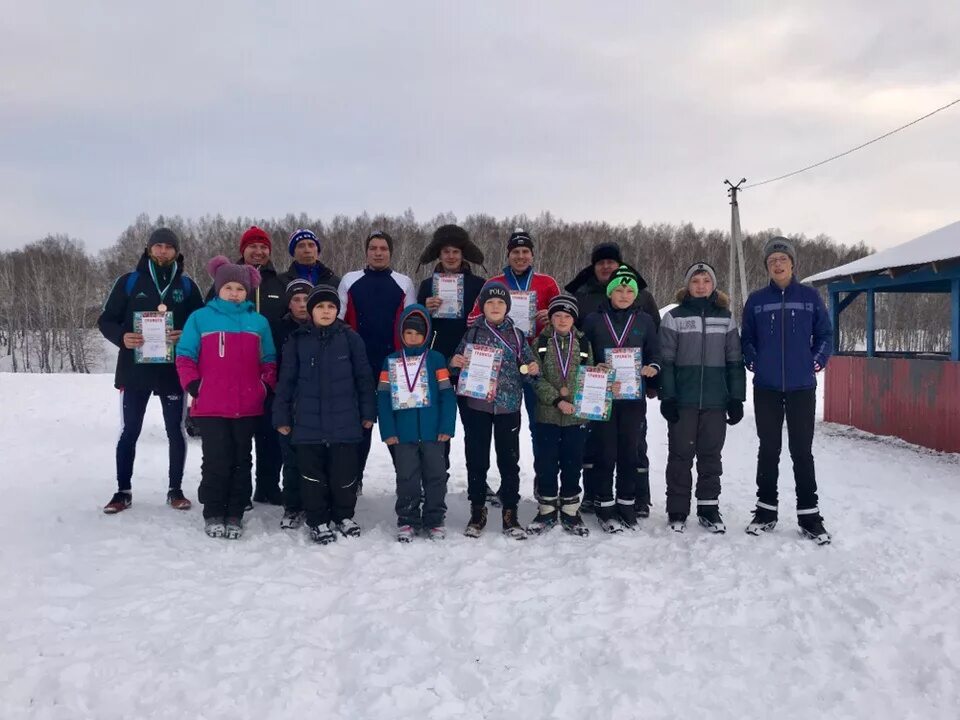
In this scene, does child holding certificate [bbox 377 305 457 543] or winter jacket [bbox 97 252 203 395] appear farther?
winter jacket [bbox 97 252 203 395]

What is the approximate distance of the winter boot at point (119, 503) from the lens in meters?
4.88

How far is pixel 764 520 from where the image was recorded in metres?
4.68

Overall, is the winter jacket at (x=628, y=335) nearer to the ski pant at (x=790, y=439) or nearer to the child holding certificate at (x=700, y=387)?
the child holding certificate at (x=700, y=387)

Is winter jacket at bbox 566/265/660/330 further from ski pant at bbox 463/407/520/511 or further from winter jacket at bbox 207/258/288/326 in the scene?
winter jacket at bbox 207/258/288/326

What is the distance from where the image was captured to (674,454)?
4773 mm

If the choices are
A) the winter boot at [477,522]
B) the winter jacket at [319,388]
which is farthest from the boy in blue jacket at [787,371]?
the winter jacket at [319,388]

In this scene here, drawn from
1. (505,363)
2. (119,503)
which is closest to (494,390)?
(505,363)

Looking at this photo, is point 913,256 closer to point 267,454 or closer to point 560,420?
point 560,420

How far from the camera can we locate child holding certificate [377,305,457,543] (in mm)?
4543

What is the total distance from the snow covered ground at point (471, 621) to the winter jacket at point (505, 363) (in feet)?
3.21

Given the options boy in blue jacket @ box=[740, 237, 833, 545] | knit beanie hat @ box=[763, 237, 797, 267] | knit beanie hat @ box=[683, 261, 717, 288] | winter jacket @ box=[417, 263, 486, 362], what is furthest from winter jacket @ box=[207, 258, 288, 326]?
knit beanie hat @ box=[763, 237, 797, 267]

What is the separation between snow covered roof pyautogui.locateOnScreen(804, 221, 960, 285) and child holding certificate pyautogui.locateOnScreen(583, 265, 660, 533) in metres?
6.21

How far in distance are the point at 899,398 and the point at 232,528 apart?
9850 millimetres

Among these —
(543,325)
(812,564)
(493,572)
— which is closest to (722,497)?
(812,564)
